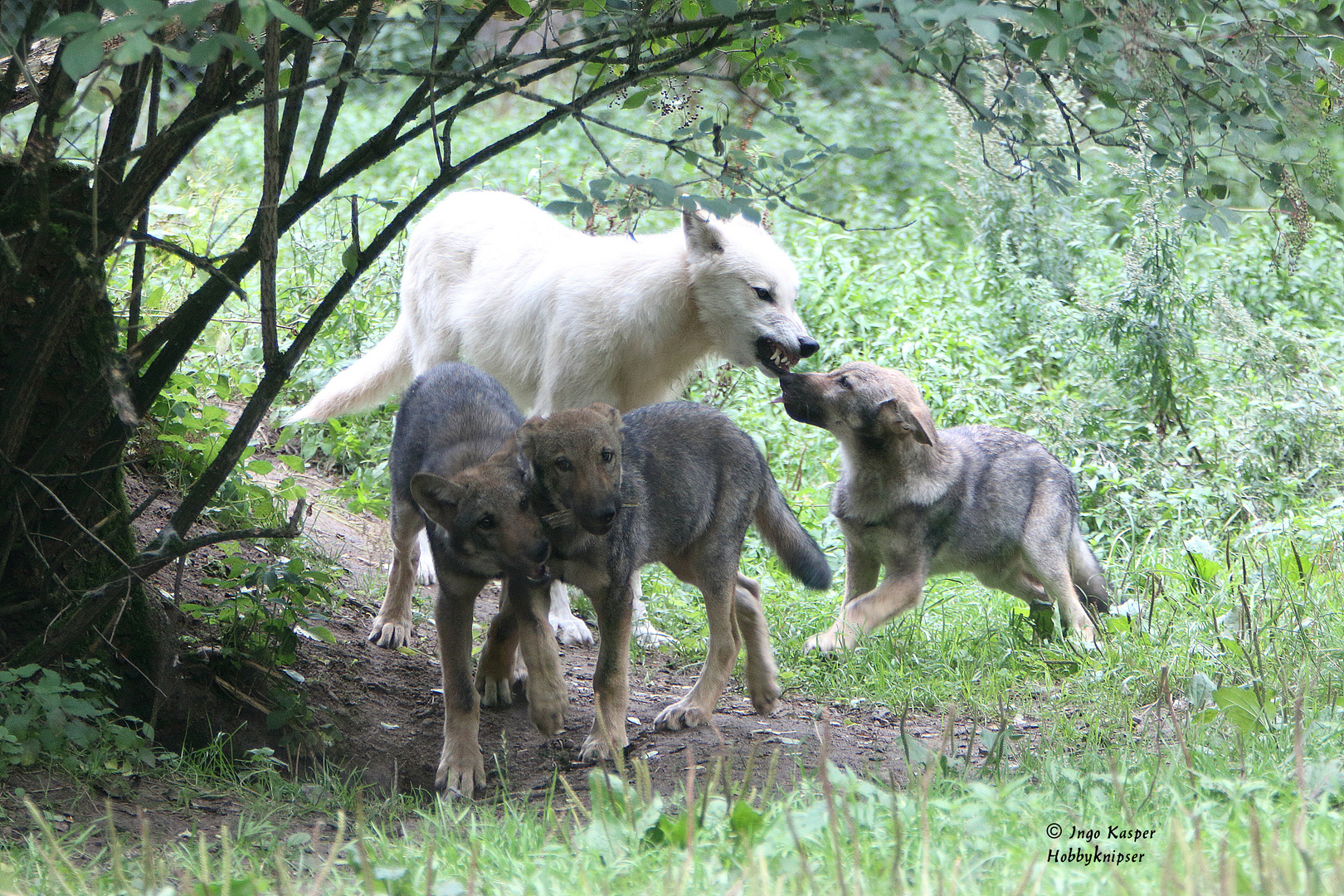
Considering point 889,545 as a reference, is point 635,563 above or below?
below

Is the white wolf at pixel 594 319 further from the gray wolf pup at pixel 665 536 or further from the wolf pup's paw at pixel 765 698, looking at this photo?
the wolf pup's paw at pixel 765 698

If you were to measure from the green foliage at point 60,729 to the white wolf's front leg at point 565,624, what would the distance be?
2.28m

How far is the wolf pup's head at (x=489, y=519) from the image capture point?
3895mm

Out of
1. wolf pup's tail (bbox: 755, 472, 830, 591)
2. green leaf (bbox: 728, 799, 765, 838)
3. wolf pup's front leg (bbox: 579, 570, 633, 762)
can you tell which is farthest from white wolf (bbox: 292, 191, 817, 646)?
green leaf (bbox: 728, 799, 765, 838)

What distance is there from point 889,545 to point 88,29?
4175 mm

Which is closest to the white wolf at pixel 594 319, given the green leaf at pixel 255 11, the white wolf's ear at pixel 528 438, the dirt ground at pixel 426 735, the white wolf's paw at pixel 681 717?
the dirt ground at pixel 426 735

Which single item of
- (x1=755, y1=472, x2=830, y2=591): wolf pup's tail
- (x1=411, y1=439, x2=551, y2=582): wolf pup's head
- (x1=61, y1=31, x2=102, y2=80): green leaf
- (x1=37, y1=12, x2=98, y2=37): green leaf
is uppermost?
(x1=37, y1=12, x2=98, y2=37): green leaf

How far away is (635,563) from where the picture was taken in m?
4.27

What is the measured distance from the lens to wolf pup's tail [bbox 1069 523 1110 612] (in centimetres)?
610

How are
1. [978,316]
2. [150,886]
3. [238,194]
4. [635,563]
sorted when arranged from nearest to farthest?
1. [150,886]
2. [635,563]
3. [978,316]
4. [238,194]

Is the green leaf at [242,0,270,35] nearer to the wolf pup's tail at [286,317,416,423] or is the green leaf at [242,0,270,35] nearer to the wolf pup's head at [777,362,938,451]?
the wolf pup's head at [777,362,938,451]

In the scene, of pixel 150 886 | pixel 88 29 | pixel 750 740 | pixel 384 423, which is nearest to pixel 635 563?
pixel 750 740

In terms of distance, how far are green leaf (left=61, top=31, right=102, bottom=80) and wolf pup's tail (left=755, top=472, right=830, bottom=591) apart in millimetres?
3016

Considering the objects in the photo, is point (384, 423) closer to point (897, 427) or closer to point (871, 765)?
point (897, 427)
